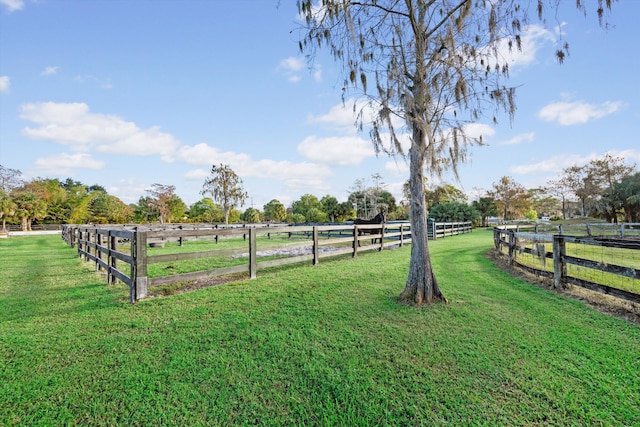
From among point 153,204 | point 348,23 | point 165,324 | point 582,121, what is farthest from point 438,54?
point 153,204

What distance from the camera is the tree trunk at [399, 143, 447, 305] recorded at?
12.6ft

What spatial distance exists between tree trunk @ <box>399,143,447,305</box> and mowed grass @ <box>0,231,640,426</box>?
0.27m

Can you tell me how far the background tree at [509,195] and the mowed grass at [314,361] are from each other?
3741 cm

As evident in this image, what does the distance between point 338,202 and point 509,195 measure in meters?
22.4

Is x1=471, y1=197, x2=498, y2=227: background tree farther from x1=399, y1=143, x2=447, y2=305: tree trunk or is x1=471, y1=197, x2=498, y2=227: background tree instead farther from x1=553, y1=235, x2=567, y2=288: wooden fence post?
x1=399, y1=143, x2=447, y2=305: tree trunk

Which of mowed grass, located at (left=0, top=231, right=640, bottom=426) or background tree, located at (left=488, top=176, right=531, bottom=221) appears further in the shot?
background tree, located at (left=488, top=176, right=531, bottom=221)

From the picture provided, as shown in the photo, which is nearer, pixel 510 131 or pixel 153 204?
pixel 510 131

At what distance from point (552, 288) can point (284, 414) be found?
5017 mm

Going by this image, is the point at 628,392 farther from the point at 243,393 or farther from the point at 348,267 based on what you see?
the point at 348,267

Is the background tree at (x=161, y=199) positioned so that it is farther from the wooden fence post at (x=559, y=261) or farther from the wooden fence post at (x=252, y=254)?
the wooden fence post at (x=559, y=261)

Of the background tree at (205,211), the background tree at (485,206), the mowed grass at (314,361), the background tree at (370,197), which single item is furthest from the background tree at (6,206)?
the background tree at (485,206)

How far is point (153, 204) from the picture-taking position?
3344 centimetres

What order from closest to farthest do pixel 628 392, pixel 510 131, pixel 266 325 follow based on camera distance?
pixel 628 392, pixel 266 325, pixel 510 131

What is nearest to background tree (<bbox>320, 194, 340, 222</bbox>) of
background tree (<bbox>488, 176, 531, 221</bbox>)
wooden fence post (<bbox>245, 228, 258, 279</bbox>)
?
background tree (<bbox>488, 176, 531, 221</bbox>)
